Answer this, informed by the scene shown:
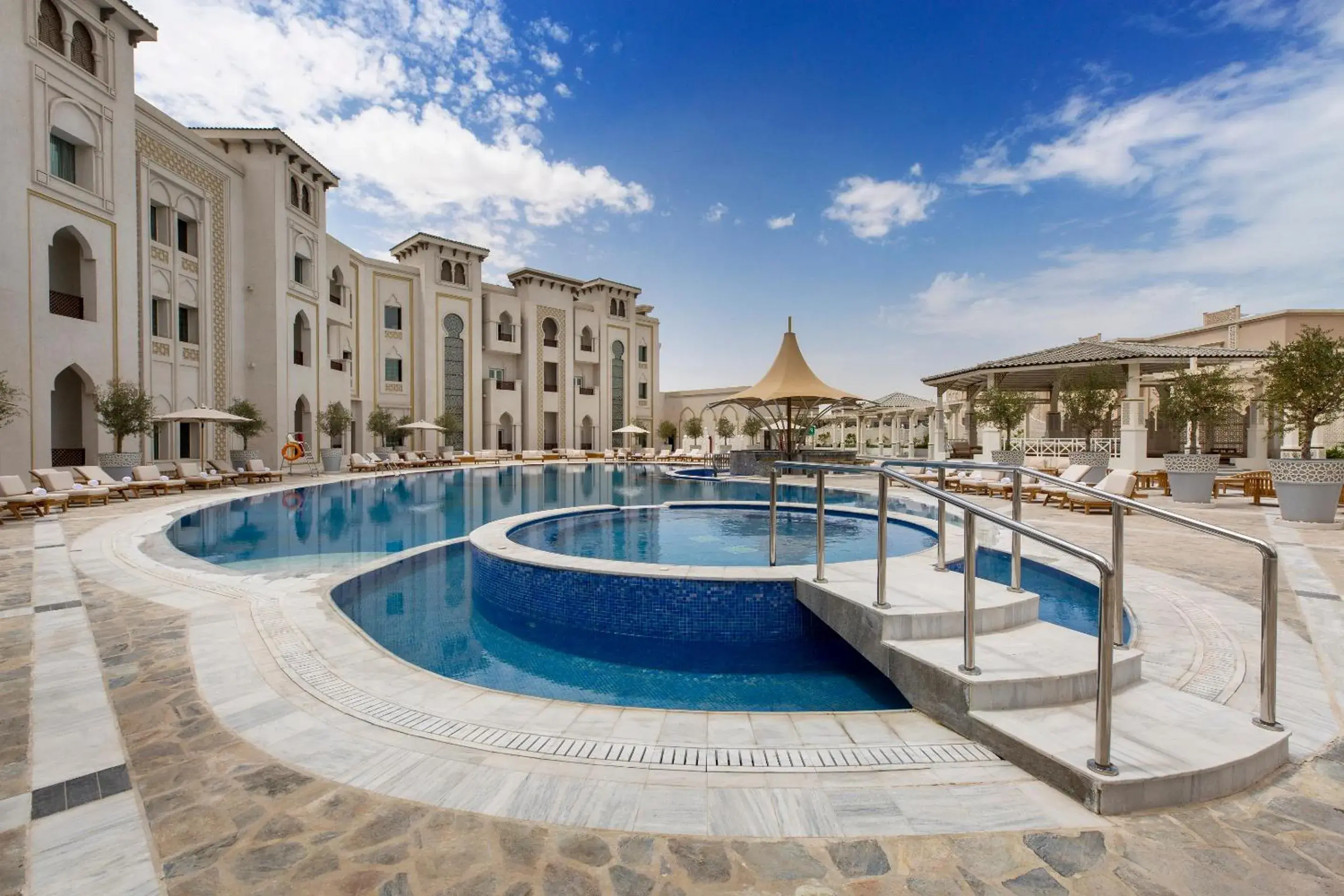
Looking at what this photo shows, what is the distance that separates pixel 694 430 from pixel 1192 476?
26236 mm

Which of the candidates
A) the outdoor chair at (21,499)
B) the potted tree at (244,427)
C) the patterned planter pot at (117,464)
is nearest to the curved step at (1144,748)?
the outdoor chair at (21,499)

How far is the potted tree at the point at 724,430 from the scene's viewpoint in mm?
35062

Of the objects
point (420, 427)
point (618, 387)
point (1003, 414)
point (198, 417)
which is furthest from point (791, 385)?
point (618, 387)

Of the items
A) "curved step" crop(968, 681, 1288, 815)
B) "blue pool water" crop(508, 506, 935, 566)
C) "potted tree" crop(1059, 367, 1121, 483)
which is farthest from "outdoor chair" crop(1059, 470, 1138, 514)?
"curved step" crop(968, 681, 1288, 815)

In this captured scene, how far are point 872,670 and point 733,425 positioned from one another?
3447 cm

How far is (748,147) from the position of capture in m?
18.5

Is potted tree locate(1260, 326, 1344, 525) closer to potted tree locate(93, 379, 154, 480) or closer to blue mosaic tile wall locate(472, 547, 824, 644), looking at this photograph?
blue mosaic tile wall locate(472, 547, 824, 644)

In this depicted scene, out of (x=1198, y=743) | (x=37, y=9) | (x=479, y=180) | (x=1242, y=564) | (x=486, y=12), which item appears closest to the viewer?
(x=1198, y=743)

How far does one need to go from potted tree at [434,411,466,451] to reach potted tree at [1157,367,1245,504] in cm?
2327

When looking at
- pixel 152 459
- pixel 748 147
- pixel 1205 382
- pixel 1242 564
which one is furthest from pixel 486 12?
pixel 1205 382

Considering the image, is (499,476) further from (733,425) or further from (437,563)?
(733,425)

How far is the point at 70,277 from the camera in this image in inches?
587

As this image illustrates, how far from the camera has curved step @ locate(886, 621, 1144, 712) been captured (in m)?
2.66

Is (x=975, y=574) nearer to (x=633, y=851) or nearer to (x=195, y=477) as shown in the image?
(x=633, y=851)
